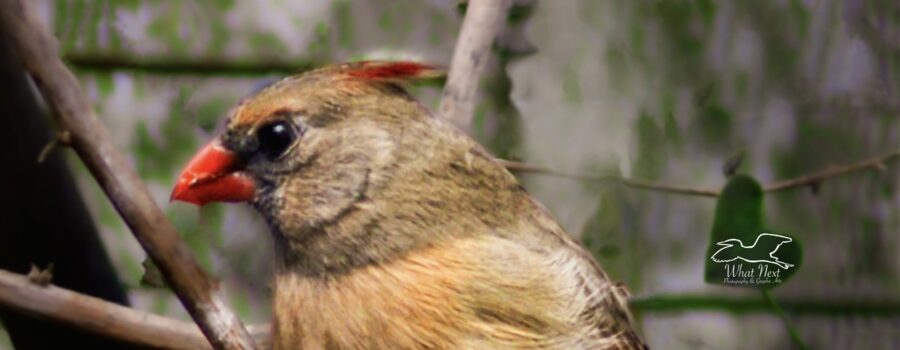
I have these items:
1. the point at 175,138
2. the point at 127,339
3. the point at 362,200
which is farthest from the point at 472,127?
the point at 127,339

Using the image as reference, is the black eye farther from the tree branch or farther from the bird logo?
the bird logo

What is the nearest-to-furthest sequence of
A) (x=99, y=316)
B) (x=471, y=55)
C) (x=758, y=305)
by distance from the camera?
(x=99, y=316) < (x=471, y=55) < (x=758, y=305)

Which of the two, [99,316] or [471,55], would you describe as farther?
[471,55]

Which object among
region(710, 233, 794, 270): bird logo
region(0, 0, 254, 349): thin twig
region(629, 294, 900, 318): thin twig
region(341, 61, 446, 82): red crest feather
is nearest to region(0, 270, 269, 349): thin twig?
region(0, 0, 254, 349): thin twig

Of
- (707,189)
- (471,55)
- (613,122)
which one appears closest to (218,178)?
(471,55)

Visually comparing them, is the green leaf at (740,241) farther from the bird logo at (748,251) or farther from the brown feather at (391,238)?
the brown feather at (391,238)

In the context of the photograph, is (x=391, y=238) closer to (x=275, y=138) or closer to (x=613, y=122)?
(x=275, y=138)
